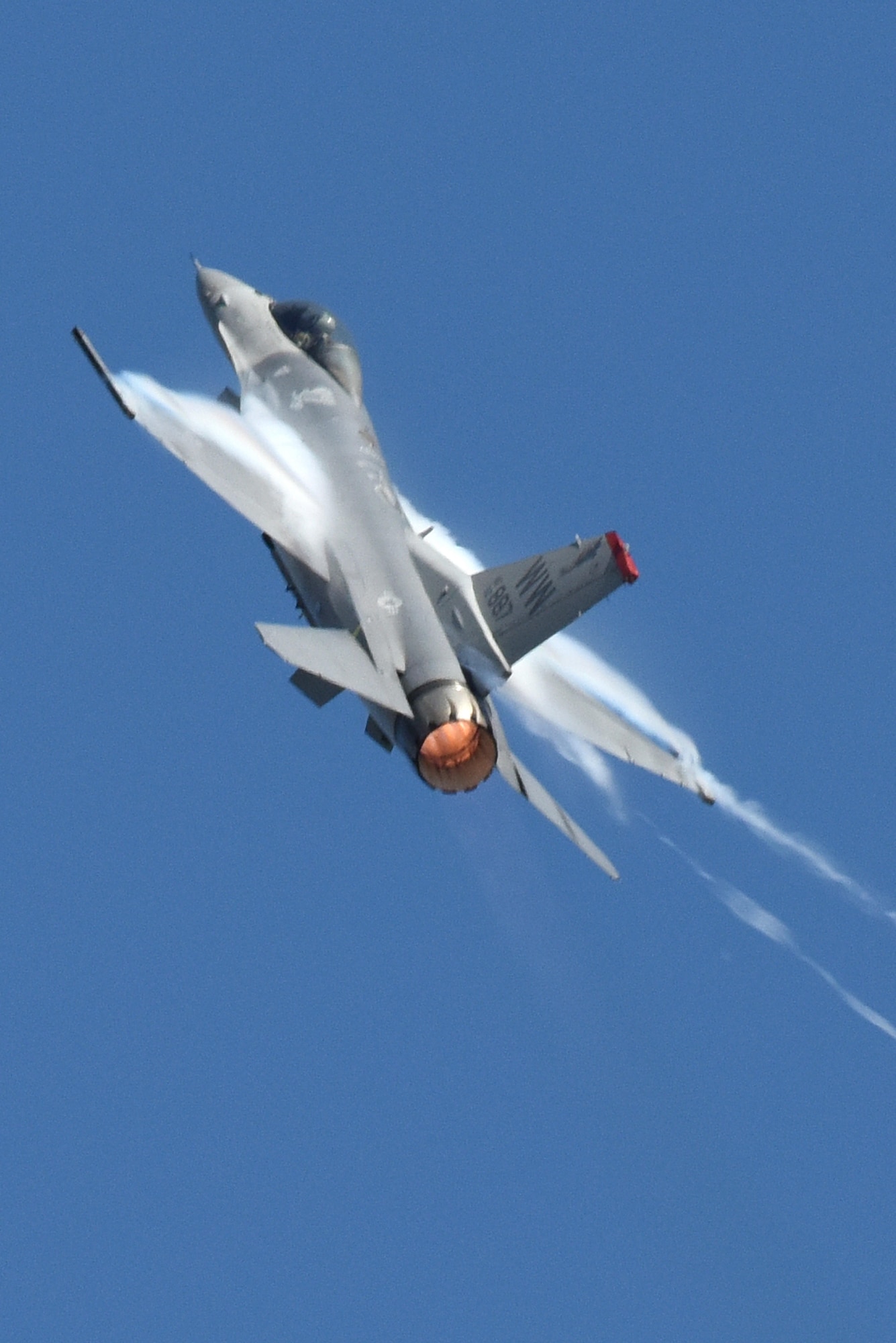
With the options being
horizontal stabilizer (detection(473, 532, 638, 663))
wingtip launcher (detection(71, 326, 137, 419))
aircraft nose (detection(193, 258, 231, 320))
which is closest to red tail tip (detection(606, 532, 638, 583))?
horizontal stabilizer (detection(473, 532, 638, 663))

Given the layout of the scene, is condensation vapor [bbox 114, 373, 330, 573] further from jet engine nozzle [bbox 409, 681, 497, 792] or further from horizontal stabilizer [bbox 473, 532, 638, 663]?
jet engine nozzle [bbox 409, 681, 497, 792]

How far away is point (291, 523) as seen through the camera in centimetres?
2602

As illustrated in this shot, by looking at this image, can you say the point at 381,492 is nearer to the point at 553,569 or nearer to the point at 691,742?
the point at 553,569

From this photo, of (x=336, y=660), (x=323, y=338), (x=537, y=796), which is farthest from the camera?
(x=323, y=338)

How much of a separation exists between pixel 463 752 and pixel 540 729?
2006 millimetres

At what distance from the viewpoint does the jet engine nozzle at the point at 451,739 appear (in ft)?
78.1

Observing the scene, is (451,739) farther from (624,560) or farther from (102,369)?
(102,369)

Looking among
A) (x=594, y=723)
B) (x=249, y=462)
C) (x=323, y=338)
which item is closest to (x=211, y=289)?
(x=323, y=338)

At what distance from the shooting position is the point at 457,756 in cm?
2389

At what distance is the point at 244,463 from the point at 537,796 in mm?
4968

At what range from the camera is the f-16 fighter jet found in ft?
78.5

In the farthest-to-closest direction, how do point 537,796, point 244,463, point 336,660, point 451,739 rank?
1. point 244,463
2. point 537,796
3. point 451,739
4. point 336,660

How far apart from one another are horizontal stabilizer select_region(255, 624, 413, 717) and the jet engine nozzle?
21 cm

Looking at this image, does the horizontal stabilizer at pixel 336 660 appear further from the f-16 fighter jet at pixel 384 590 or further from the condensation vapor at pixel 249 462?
the condensation vapor at pixel 249 462
